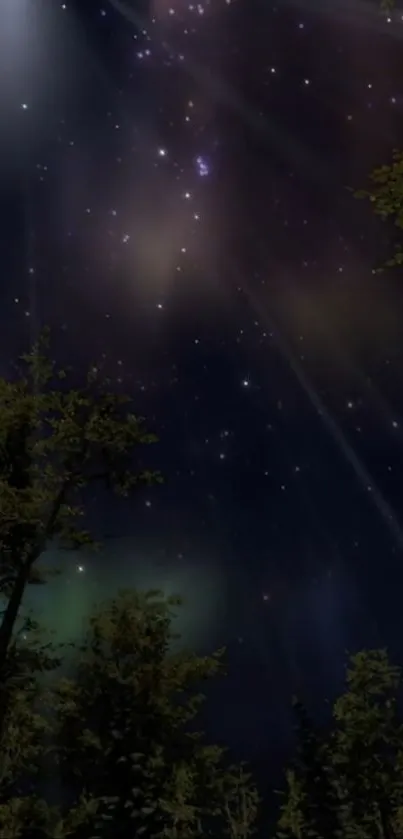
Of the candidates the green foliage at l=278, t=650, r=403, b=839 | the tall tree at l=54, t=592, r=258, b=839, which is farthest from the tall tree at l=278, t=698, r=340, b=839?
the tall tree at l=54, t=592, r=258, b=839

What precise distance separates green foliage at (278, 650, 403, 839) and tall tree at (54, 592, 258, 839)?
12.1 m

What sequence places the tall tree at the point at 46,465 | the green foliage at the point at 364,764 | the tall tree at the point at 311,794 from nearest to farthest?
the tall tree at the point at 46,465 → the green foliage at the point at 364,764 → the tall tree at the point at 311,794

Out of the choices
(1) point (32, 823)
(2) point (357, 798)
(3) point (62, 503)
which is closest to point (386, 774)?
(2) point (357, 798)

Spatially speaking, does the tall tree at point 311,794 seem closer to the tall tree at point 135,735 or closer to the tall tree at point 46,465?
the tall tree at point 135,735

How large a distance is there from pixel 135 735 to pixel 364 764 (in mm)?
15109

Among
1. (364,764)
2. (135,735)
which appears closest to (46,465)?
(135,735)

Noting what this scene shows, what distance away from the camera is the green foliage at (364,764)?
31391 mm

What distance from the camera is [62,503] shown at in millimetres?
14750

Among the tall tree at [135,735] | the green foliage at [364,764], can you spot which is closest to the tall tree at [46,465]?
the tall tree at [135,735]

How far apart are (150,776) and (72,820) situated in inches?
174

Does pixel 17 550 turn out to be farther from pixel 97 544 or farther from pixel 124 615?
pixel 124 615

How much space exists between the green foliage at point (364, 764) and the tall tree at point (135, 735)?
39.6ft

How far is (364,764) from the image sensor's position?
31.6m

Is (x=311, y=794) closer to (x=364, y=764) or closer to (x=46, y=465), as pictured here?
(x=364, y=764)
